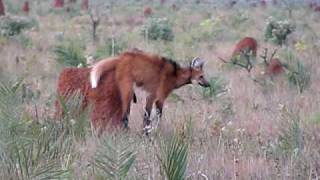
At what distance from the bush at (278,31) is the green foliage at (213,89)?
26.9ft

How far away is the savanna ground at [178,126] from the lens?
5.00m

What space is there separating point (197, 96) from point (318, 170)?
15.5ft

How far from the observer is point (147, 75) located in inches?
326

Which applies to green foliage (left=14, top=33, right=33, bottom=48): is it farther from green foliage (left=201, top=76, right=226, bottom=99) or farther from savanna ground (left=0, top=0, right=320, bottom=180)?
green foliage (left=201, top=76, right=226, bottom=99)

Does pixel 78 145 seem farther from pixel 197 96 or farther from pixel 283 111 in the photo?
pixel 197 96

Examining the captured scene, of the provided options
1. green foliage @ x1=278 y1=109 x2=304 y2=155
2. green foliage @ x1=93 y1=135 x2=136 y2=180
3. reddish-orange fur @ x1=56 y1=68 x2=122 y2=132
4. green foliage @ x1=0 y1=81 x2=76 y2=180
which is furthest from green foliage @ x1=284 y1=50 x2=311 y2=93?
green foliage @ x1=93 y1=135 x2=136 y2=180

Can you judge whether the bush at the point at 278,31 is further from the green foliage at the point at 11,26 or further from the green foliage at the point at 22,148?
the green foliage at the point at 22,148

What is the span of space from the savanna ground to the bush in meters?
0.20

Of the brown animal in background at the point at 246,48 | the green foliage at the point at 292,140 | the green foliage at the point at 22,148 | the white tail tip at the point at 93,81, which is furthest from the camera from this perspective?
the brown animal in background at the point at 246,48

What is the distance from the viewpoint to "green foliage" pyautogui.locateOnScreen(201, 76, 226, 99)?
1033 cm

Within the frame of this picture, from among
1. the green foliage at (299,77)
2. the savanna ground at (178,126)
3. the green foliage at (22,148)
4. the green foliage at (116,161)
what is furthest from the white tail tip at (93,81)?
the green foliage at (299,77)

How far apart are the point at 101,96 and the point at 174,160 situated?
130 inches

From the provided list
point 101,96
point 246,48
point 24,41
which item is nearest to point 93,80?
point 101,96

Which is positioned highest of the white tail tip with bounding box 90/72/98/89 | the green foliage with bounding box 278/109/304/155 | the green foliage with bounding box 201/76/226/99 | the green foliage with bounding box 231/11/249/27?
the white tail tip with bounding box 90/72/98/89
